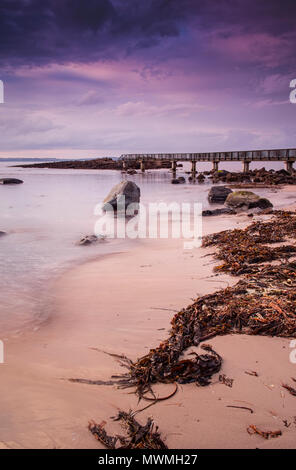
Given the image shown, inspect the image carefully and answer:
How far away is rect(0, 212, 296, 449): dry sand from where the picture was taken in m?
2.01

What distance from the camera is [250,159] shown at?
118ft

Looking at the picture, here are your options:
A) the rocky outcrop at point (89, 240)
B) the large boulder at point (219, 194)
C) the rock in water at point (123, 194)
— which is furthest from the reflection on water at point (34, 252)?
the large boulder at point (219, 194)

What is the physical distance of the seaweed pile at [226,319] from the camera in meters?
2.57

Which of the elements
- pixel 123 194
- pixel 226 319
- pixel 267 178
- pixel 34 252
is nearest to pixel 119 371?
pixel 226 319

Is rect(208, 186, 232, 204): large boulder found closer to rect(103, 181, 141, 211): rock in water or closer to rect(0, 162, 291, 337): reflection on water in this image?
rect(103, 181, 141, 211): rock in water

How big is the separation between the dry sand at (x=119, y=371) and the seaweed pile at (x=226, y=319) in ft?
0.36

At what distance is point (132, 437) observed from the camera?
1.99m

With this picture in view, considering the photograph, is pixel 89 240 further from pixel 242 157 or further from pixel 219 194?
pixel 242 157

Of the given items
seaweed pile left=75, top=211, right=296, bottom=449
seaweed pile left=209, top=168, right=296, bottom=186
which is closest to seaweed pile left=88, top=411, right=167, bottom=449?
seaweed pile left=75, top=211, right=296, bottom=449

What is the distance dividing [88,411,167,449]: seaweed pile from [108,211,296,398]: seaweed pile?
0.32 meters

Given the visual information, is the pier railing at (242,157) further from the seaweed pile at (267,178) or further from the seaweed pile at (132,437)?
the seaweed pile at (132,437)

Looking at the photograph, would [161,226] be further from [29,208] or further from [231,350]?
[29,208]
